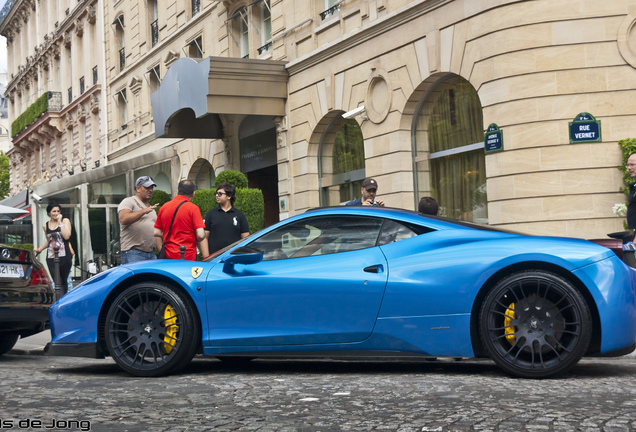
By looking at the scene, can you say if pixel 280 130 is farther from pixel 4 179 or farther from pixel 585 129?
pixel 4 179

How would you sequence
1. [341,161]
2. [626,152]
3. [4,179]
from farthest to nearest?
[4,179] → [341,161] → [626,152]

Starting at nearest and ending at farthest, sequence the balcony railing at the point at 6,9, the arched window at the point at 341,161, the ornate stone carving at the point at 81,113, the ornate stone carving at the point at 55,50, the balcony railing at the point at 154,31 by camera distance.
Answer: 1. the arched window at the point at 341,161
2. the balcony railing at the point at 154,31
3. the ornate stone carving at the point at 81,113
4. the ornate stone carving at the point at 55,50
5. the balcony railing at the point at 6,9

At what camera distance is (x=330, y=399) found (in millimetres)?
4785

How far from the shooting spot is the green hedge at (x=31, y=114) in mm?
39747

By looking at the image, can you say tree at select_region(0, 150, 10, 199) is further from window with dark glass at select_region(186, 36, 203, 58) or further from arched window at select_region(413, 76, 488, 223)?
arched window at select_region(413, 76, 488, 223)

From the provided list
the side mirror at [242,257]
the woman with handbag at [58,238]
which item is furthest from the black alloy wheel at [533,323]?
the woman with handbag at [58,238]

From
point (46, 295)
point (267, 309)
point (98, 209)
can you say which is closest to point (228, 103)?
point (98, 209)

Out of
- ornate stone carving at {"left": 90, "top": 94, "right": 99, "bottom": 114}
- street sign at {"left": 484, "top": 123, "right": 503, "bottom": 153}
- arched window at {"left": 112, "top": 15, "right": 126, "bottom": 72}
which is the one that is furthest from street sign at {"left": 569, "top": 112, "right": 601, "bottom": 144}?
ornate stone carving at {"left": 90, "top": 94, "right": 99, "bottom": 114}

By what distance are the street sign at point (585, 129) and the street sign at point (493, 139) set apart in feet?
3.47

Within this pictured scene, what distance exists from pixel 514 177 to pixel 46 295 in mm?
6920

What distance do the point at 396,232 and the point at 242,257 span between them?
3.64ft

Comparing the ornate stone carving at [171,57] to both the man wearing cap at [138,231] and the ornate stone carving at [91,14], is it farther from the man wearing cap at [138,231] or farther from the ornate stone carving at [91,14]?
the man wearing cap at [138,231]

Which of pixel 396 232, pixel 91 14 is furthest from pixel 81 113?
pixel 396 232

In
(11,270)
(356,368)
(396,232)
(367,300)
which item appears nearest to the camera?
(367,300)
